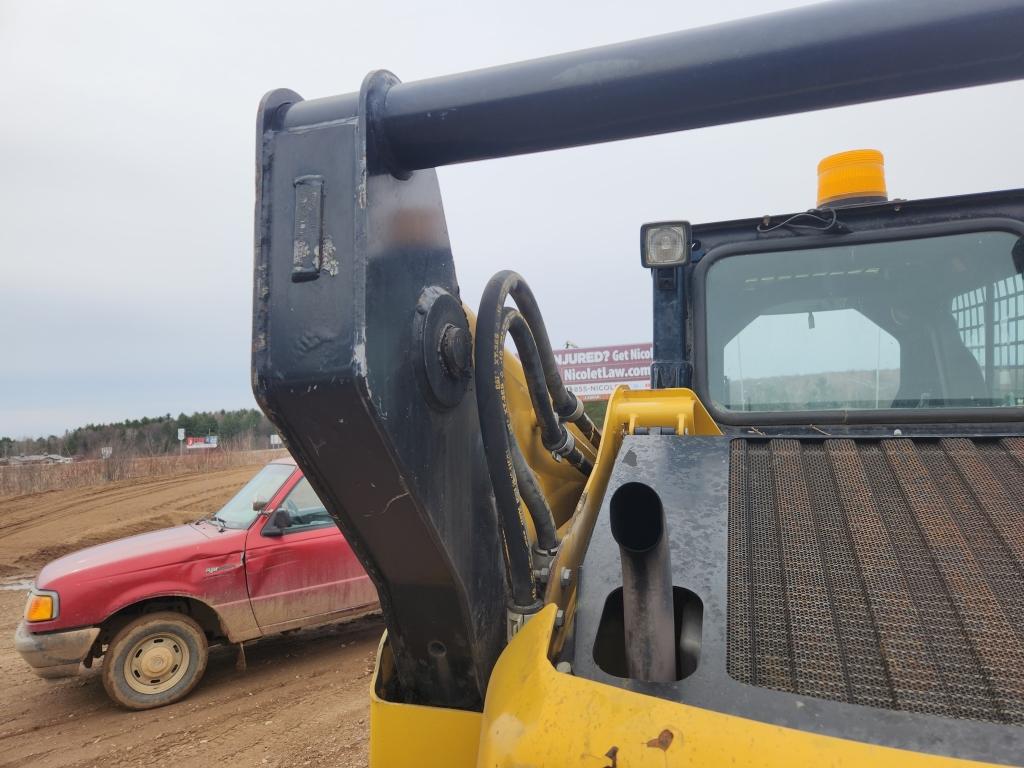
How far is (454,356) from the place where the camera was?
140cm

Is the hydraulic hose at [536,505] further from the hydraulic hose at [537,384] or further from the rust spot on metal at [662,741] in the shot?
the rust spot on metal at [662,741]

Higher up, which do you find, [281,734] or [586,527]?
[586,527]

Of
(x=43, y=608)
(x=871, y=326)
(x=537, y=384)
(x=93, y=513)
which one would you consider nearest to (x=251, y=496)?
(x=43, y=608)

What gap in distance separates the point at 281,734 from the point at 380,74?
15.5 ft

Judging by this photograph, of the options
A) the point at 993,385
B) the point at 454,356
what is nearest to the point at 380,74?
the point at 454,356

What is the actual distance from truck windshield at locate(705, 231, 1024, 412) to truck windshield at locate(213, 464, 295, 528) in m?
4.63

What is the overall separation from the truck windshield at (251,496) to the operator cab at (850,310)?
14.6 feet

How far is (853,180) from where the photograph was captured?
9.10 ft

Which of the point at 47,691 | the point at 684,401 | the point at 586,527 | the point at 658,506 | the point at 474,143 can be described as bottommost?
the point at 47,691

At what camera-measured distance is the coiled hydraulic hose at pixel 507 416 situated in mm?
1466

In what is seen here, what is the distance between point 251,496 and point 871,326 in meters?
5.40

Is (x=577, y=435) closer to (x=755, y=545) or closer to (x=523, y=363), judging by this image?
(x=523, y=363)

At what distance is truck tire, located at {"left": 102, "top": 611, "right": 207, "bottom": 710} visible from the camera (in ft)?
17.1

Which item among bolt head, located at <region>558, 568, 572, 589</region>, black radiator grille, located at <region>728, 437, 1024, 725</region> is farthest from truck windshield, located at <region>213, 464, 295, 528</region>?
black radiator grille, located at <region>728, 437, 1024, 725</region>
